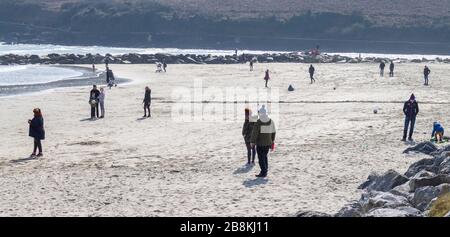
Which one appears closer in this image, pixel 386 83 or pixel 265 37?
pixel 386 83

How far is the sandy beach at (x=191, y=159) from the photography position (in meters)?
12.0

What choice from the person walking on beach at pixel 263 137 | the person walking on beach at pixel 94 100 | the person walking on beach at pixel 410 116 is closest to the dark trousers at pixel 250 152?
the person walking on beach at pixel 263 137

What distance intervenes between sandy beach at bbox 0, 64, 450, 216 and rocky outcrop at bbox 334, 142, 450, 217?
663mm

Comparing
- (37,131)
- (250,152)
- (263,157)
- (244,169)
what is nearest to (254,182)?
(263,157)

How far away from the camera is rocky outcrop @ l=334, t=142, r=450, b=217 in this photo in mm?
9164

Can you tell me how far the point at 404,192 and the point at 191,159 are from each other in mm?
6574

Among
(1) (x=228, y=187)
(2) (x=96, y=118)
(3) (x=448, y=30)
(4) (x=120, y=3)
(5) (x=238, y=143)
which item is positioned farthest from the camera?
(4) (x=120, y=3)

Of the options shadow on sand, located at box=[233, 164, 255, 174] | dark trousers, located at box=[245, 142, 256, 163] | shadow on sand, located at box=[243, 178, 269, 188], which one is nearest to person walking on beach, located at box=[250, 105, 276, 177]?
shadow on sand, located at box=[243, 178, 269, 188]

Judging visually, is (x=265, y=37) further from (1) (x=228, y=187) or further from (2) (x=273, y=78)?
(1) (x=228, y=187)

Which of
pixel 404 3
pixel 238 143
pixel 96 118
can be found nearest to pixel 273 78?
pixel 96 118

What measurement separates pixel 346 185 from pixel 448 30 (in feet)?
383

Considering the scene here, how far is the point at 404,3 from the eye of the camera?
147m

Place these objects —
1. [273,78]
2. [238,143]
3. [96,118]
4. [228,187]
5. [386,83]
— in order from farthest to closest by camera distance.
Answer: [273,78] → [386,83] → [96,118] → [238,143] → [228,187]

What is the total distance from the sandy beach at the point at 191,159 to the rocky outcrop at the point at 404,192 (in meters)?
0.66
